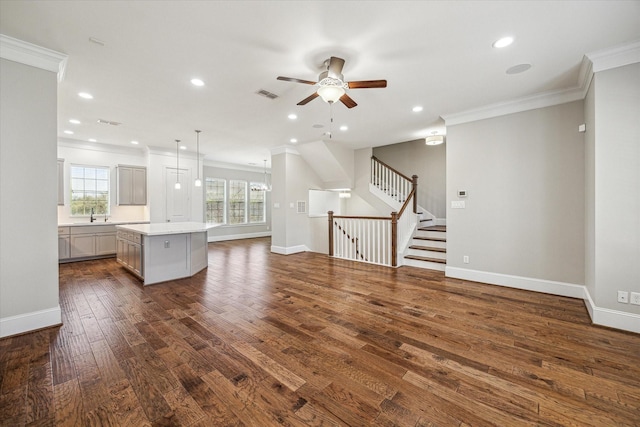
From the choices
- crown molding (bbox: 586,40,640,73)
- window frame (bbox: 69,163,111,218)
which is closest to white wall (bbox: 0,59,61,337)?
window frame (bbox: 69,163,111,218)

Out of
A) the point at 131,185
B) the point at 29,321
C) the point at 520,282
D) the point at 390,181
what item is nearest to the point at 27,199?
the point at 29,321

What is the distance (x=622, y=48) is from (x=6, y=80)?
21.0 ft

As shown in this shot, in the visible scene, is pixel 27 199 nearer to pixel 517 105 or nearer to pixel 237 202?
pixel 517 105

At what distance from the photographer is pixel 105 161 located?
7.02m

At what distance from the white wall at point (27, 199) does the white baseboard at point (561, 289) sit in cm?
581

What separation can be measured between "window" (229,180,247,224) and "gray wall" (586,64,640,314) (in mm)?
9895

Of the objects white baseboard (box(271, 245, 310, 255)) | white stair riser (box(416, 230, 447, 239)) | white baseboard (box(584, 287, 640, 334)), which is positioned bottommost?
white baseboard (box(584, 287, 640, 334))

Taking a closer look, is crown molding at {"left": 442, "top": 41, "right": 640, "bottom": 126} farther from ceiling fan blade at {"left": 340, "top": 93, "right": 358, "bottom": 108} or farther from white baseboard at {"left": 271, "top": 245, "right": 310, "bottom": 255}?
white baseboard at {"left": 271, "top": 245, "right": 310, "bottom": 255}

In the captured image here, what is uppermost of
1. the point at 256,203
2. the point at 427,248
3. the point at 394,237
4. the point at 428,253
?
the point at 256,203

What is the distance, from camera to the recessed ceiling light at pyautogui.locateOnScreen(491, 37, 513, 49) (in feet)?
8.34

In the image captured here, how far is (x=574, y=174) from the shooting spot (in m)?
3.67

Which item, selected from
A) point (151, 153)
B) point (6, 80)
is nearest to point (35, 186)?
point (6, 80)

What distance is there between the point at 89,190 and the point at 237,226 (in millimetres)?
4659

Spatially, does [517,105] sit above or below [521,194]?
above
